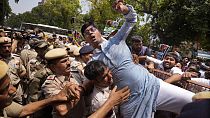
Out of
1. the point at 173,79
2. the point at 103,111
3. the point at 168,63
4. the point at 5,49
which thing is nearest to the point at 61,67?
the point at 103,111

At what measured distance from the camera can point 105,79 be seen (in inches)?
118

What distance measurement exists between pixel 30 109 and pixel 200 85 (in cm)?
196

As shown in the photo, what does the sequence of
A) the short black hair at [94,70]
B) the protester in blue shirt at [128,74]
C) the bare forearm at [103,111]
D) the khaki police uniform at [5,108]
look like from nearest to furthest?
the khaki police uniform at [5,108], the bare forearm at [103,111], the short black hair at [94,70], the protester in blue shirt at [128,74]

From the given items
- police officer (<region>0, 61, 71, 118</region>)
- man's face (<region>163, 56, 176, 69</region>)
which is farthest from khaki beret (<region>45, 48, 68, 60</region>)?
man's face (<region>163, 56, 176, 69</region>)

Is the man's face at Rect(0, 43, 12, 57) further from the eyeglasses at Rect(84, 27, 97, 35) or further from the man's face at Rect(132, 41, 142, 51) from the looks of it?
the man's face at Rect(132, 41, 142, 51)

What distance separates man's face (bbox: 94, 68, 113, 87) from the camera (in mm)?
2959

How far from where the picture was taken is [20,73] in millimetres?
5402

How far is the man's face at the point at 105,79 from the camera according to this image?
116 inches

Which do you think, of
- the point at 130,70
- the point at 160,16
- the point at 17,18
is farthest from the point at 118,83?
the point at 17,18

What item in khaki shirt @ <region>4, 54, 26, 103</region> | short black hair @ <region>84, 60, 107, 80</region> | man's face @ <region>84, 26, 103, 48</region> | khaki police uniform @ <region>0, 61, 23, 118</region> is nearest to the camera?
khaki police uniform @ <region>0, 61, 23, 118</region>

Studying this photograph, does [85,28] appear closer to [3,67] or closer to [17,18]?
[3,67]

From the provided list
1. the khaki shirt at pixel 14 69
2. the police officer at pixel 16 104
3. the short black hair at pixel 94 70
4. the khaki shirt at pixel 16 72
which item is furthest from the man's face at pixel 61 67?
the khaki shirt at pixel 14 69

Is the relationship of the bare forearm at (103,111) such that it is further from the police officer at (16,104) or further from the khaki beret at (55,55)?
the khaki beret at (55,55)

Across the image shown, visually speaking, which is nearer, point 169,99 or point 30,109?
point 30,109
